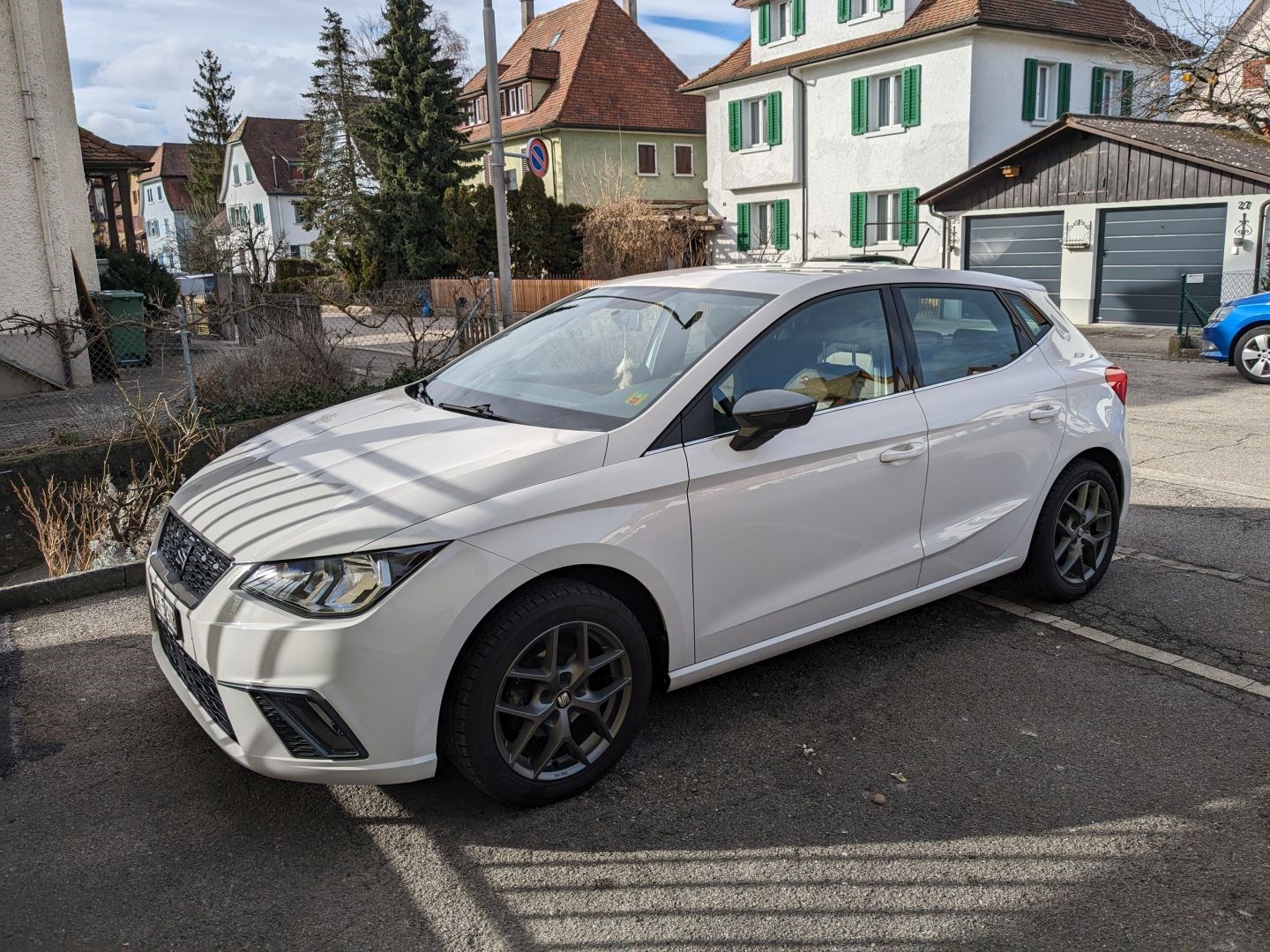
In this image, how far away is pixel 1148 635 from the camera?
15.8ft

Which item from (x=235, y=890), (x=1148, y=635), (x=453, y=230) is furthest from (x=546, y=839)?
(x=453, y=230)

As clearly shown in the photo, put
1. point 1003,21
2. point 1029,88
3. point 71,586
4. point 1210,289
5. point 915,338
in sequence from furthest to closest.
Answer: point 1029,88 → point 1003,21 → point 1210,289 → point 71,586 → point 915,338

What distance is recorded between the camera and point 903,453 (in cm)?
419

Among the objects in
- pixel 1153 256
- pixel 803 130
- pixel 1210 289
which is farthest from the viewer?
pixel 803 130

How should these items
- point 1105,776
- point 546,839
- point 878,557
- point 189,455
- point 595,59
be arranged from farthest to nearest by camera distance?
1. point 595,59
2. point 189,455
3. point 878,557
4. point 1105,776
5. point 546,839

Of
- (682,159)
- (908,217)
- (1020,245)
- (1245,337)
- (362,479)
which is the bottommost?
(1245,337)

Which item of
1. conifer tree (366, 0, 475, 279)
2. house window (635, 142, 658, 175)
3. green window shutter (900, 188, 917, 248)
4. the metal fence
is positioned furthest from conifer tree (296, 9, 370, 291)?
the metal fence

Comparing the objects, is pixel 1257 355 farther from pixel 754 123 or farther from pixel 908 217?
pixel 754 123

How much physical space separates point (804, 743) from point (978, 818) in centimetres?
70

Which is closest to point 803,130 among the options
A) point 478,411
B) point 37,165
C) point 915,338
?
point 37,165

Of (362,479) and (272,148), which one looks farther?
(272,148)

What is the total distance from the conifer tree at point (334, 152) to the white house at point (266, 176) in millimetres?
19053

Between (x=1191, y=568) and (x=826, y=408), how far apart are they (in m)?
2.90

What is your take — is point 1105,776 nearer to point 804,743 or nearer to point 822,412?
point 804,743
